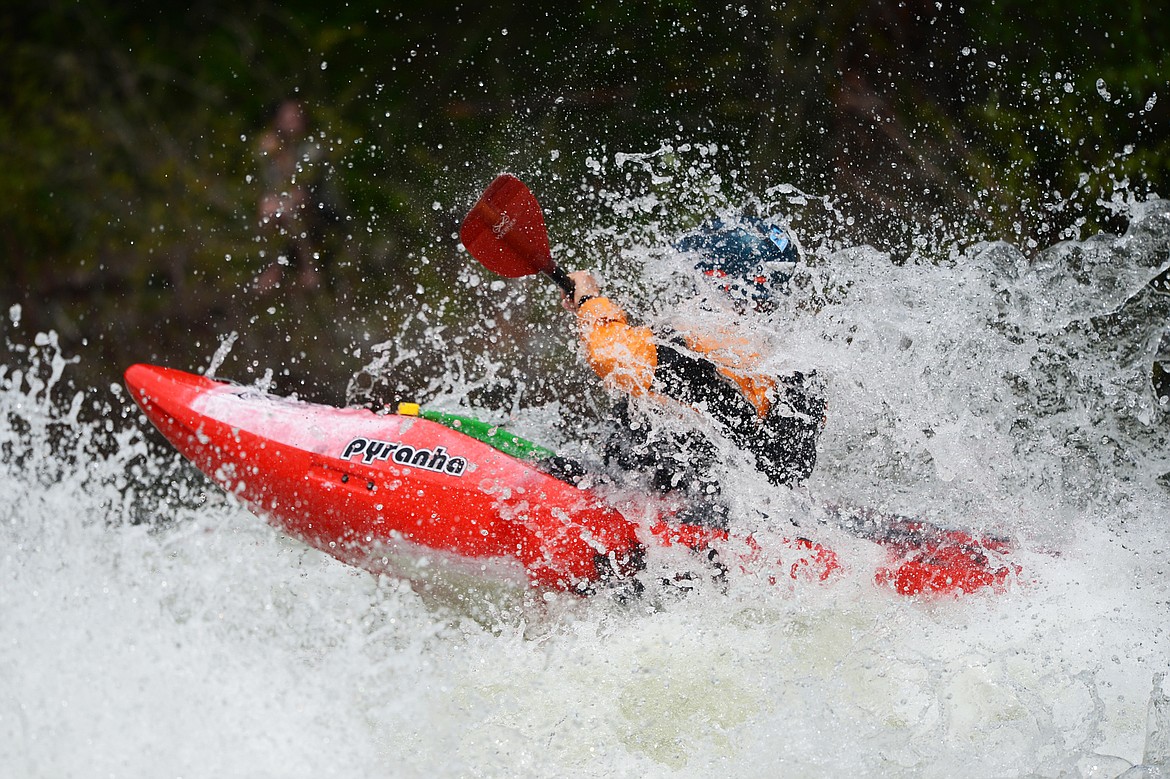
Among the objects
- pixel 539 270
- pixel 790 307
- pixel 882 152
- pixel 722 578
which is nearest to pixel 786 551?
pixel 722 578

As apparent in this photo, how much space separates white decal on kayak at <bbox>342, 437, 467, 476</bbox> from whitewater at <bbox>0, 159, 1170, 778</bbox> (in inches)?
16.0

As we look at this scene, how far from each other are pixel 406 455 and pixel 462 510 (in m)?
0.24

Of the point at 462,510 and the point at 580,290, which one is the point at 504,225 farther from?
the point at 462,510

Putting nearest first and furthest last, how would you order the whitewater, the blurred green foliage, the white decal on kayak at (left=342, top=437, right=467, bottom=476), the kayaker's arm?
the kayaker's arm → the whitewater → the white decal on kayak at (left=342, top=437, right=467, bottom=476) → the blurred green foliage

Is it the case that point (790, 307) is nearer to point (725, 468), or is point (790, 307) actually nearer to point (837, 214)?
point (725, 468)

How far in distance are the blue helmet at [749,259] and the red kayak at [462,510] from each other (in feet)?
2.12

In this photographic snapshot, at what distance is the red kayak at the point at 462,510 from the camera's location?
321 cm

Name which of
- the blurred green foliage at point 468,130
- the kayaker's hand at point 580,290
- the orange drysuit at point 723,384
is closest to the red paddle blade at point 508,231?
the kayaker's hand at point 580,290

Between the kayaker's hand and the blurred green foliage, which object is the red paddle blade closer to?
the kayaker's hand

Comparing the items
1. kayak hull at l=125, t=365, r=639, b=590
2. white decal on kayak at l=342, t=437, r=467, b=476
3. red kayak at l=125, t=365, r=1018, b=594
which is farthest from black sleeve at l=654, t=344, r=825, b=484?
white decal on kayak at l=342, t=437, r=467, b=476

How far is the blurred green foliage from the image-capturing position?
4.84 m

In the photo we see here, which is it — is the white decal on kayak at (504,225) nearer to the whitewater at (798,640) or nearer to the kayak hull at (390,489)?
the whitewater at (798,640)

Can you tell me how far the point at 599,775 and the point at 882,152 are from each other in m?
2.94

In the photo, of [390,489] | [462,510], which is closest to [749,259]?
[462,510]
